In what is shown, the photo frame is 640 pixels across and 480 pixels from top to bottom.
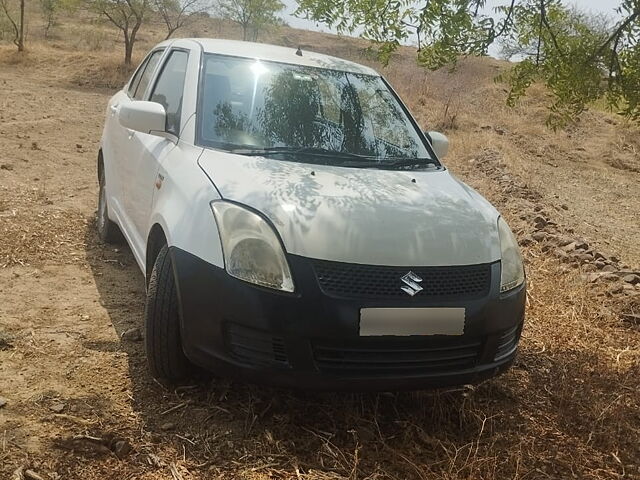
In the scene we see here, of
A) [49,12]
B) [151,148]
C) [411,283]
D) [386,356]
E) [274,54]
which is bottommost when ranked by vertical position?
[386,356]

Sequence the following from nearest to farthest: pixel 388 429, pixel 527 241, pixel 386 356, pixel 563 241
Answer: pixel 386 356 < pixel 388 429 < pixel 563 241 < pixel 527 241

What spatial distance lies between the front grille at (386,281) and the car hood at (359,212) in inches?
1.2

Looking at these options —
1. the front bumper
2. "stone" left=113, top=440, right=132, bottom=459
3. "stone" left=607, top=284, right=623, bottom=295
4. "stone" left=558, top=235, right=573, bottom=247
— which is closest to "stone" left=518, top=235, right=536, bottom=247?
"stone" left=558, top=235, right=573, bottom=247

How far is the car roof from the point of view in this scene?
3.75m

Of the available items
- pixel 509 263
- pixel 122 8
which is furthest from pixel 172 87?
pixel 122 8

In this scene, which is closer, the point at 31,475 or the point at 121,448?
the point at 31,475

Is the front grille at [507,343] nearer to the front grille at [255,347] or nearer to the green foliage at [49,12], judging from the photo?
the front grille at [255,347]

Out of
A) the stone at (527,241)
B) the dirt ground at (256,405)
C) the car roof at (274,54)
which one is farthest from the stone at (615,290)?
the car roof at (274,54)

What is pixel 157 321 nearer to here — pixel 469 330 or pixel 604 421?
pixel 469 330

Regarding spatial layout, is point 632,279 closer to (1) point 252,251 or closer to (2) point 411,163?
(2) point 411,163

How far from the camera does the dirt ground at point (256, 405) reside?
2.44m

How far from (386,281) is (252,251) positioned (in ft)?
1.71

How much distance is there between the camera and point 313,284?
2.38 m

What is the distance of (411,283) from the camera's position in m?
2.48
